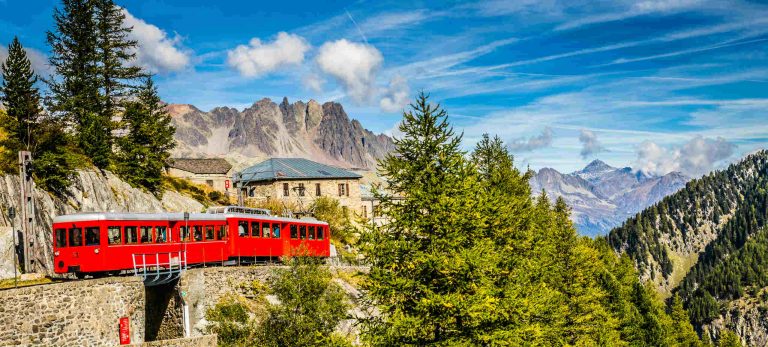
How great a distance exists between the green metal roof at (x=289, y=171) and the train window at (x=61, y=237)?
1748 inches

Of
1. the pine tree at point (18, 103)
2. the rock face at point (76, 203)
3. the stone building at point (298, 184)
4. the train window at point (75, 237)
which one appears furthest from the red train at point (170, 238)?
the stone building at point (298, 184)

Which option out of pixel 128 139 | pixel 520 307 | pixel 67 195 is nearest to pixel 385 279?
pixel 520 307

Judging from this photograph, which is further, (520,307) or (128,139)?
(128,139)

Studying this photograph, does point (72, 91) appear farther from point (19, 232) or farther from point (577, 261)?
point (577, 261)

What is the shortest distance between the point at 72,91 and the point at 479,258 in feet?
134

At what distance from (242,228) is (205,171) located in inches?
1787

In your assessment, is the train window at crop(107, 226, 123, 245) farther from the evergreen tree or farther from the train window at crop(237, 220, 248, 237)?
the evergreen tree

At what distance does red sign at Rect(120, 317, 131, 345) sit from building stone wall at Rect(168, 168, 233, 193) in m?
52.7

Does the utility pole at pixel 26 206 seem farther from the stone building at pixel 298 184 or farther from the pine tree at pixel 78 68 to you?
the stone building at pixel 298 184

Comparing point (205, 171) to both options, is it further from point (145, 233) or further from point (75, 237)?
point (75, 237)

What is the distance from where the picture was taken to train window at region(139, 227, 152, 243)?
24983 mm

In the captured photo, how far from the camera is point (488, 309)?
1602cm

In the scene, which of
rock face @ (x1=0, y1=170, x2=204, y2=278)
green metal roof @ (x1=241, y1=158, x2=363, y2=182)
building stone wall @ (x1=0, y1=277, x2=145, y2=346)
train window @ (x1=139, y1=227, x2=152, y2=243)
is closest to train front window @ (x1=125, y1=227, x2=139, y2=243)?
train window @ (x1=139, y1=227, x2=152, y2=243)

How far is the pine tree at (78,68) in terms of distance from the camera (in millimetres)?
43500
